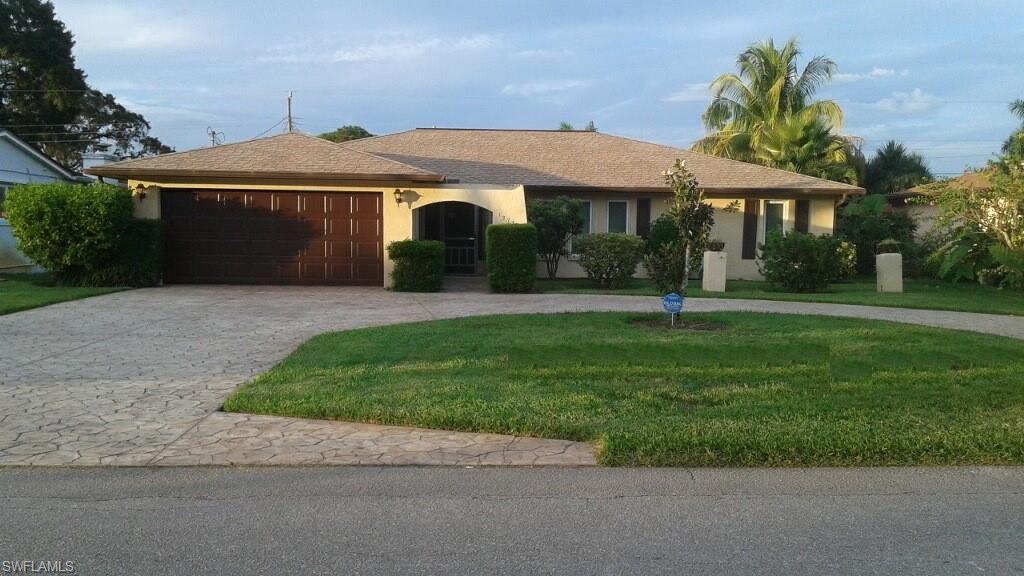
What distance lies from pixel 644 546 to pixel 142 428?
14.6 feet

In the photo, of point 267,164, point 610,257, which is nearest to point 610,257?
point 610,257

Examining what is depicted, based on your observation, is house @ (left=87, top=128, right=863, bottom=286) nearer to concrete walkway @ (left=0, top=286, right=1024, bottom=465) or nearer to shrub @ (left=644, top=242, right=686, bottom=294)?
concrete walkway @ (left=0, top=286, right=1024, bottom=465)

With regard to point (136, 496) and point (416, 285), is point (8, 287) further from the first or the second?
point (136, 496)

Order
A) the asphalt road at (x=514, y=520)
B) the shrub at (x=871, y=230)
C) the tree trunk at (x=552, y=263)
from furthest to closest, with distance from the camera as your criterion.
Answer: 1. the shrub at (x=871, y=230)
2. the tree trunk at (x=552, y=263)
3. the asphalt road at (x=514, y=520)

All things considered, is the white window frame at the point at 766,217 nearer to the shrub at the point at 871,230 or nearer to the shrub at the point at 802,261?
the shrub at the point at 871,230

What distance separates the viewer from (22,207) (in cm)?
1672

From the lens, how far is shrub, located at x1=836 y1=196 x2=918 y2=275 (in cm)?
2358

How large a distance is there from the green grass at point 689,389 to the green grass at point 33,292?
6.37m

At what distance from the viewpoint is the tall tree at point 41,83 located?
4239 centimetres

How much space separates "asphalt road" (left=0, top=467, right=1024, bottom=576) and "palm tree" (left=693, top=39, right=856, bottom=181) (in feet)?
81.4

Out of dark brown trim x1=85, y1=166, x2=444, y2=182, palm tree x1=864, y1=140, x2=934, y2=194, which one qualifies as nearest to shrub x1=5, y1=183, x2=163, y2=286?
dark brown trim x1=85, y1=166, x2=444, y2=182

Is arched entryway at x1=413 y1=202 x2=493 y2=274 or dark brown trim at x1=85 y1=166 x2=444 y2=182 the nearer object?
dark brown trim at x1=85 y1=166 x2=444 y2=182

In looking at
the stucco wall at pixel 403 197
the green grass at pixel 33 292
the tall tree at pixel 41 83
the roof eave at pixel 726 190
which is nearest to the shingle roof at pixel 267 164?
the stucco wall at pixel 403 197

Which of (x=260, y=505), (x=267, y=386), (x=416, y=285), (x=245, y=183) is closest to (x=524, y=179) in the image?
(x=416, y=285)
